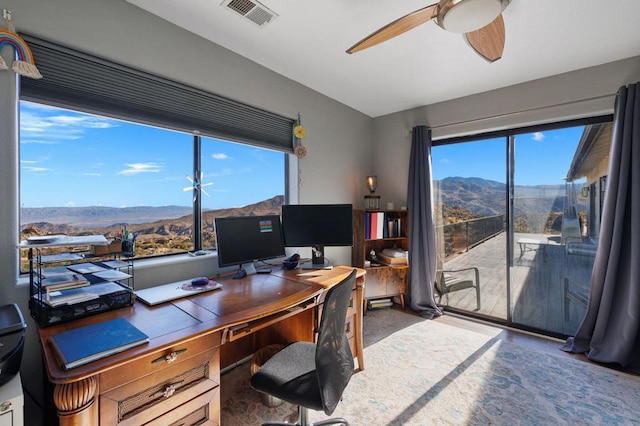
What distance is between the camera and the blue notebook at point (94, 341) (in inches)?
35.4

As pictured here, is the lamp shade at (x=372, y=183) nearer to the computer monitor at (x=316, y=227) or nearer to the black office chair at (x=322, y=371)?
the computer monitor at (x=316, y=227)

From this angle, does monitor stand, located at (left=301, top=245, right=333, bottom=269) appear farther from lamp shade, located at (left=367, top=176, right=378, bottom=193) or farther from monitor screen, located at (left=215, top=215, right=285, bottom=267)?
lamp shade, located at (left=367, top=176, right=378, bottom=193)

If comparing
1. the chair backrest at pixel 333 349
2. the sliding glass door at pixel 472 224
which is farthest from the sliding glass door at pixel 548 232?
the chair backrest at pixel 333 349

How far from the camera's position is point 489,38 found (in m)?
1.60

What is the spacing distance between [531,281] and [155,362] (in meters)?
3.32

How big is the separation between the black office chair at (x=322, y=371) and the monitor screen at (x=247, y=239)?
0.76 m

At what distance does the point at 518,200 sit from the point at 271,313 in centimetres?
281

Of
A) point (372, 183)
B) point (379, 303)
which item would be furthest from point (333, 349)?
point (372, 183)

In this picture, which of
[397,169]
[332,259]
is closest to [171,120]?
[332,259]

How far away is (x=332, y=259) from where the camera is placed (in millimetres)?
3127

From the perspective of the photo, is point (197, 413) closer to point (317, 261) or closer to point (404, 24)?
point (317, 261)

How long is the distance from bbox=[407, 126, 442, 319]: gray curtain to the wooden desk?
1.84 metres

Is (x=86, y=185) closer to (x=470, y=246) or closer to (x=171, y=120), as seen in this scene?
(x=171, y=120)

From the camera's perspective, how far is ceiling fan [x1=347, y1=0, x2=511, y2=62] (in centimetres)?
124
